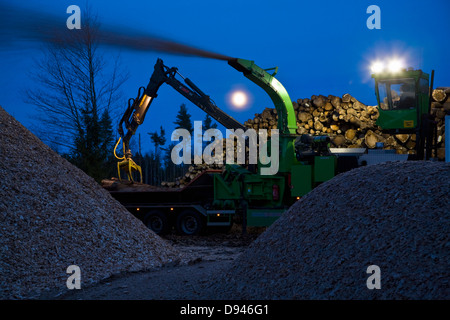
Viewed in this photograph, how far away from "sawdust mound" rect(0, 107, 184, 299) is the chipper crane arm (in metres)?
4.30

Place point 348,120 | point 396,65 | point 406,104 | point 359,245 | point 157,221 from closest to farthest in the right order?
point 359,245
point 406,104
point 396,65
point 157,221
point 348,120

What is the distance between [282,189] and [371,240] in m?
6.88

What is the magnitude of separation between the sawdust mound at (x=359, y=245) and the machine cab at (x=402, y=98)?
4.50 m

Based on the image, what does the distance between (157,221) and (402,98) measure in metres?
7.51

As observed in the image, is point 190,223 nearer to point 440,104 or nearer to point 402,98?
point 402,98

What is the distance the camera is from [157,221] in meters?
13.0

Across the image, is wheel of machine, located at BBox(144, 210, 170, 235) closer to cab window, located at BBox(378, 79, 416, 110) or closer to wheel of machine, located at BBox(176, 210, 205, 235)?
wheel of machine, located at BBox(176, 210, 205, 235)

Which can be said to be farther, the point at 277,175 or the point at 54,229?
the point at 277,175

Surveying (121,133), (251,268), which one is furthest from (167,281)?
(121,133)

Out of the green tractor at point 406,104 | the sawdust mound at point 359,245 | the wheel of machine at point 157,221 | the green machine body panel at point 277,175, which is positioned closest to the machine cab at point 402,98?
the green tractor at point 406,104

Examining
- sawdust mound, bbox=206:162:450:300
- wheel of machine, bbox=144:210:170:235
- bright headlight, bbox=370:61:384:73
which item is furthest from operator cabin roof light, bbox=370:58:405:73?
wheel of machine, bbox=144:210:170:235

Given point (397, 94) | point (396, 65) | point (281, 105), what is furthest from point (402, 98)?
point (281, 105)

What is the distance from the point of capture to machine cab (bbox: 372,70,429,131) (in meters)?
9.95

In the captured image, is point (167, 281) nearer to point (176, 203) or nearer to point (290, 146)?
point (290, 146)
